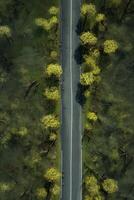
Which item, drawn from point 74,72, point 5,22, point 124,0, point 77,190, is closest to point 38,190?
point 77,190

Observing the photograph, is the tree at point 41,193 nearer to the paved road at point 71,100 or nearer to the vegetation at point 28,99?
the vegetation at point 28,99

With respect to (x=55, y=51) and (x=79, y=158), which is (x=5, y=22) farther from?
(x=79, y=158)

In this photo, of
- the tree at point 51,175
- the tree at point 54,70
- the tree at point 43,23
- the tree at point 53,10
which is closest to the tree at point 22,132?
the tree at point 51,175

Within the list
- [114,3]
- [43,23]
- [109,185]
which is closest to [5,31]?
[43,23]

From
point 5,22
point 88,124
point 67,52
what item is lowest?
point 88,124

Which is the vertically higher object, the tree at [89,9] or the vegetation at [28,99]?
the tree at [89,9]

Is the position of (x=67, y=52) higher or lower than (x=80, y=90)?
higher

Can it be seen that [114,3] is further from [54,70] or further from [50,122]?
[50,122]
